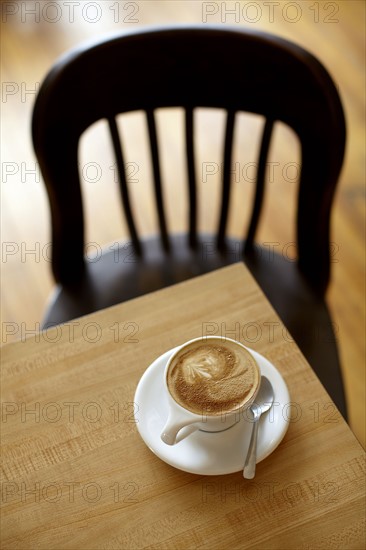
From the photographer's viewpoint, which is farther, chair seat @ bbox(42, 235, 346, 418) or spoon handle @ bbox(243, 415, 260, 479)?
chair seat @ bbox(42, 235, 346, 418)

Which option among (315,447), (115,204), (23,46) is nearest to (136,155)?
(115,204)

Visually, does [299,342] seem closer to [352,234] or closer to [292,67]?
[292,67]

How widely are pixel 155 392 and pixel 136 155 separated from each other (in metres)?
1.34

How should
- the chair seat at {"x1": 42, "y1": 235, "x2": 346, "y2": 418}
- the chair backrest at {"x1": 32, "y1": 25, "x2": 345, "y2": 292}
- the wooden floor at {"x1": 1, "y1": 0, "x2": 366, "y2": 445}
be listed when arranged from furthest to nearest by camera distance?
1. the wooden floor at {"x1": 1, "y1": 0, "x2": 366, "y2": 445}
2. the chair seat at {"x1": 42, "y1": 235, "x2": 346, "y2": 418}
3. the chair backrest at {"x1": 32, "y1": 25, "x2": 345, "y2": 292}

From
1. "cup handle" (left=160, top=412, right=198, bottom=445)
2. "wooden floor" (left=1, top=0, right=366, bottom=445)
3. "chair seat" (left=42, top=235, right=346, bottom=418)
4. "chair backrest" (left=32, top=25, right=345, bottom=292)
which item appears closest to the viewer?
"cup handle" (left=160, top=412, right=198, bottom=445)

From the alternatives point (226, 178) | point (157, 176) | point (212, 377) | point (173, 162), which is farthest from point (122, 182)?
point (173, 162)

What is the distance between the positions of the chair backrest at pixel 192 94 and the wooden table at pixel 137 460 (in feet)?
0.94

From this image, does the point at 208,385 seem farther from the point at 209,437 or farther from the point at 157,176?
the point at 157,176

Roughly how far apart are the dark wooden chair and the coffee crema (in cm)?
36

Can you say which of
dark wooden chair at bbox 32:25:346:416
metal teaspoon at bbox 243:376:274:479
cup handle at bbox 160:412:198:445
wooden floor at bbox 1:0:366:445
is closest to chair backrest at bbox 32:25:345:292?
dark wooden chair at bbox 32:25:346:416

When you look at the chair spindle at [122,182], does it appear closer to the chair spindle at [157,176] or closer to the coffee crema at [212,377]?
the chair spindle at [157,176]

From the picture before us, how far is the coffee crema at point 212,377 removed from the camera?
718mm

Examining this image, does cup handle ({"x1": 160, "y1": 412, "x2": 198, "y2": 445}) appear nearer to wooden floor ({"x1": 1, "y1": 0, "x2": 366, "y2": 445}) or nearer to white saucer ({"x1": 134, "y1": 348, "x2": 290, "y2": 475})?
white saucer ({"x1": 134, "y1": 348, "x2": 290, "y2": 475})

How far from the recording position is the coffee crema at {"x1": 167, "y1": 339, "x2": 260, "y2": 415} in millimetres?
718
